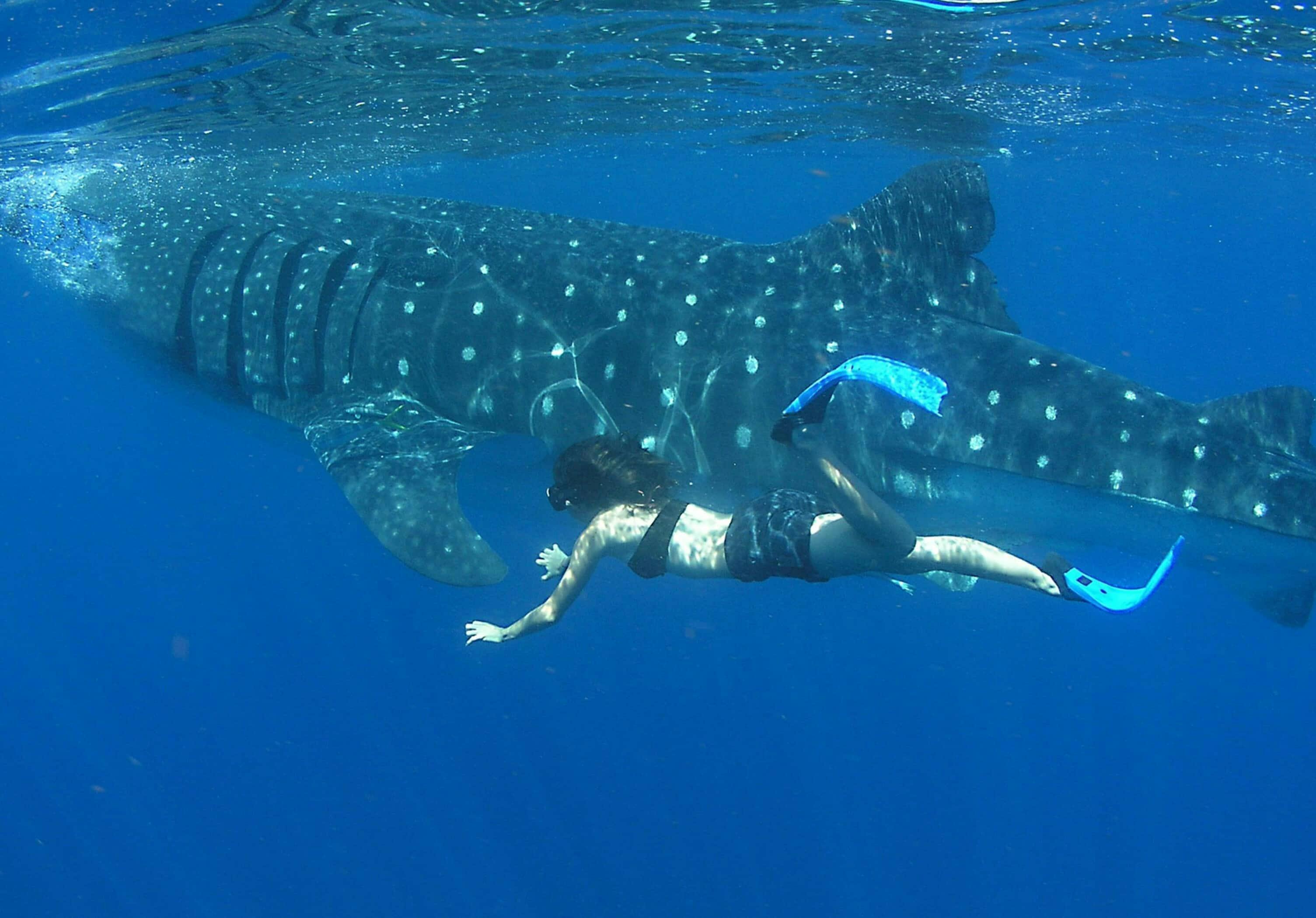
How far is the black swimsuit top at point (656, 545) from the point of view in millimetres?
4941

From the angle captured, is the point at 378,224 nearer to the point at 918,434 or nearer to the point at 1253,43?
the point at 918,434

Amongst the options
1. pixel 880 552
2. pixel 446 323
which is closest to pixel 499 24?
pixel 446 323

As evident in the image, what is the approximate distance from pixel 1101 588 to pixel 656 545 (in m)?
2.46

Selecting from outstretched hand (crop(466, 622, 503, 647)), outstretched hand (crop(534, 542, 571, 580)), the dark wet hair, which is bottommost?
outstretched hand (crop(466, 622, 503, 647))

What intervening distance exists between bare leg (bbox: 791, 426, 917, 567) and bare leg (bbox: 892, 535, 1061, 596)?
39cm

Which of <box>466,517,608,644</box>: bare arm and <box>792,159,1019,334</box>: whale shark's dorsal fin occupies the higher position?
<box>792,159,1019,334</box>: whale shark's dorsal fin

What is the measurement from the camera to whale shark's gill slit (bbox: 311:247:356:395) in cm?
709

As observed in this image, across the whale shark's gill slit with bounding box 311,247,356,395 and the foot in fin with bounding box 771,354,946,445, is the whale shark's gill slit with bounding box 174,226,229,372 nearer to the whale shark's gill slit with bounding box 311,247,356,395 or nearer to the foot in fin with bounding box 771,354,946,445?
the whale shark's gill slit with bounding box 311,247,356,395

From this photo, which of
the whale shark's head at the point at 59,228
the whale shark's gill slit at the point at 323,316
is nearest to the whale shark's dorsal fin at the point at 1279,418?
the whale shark's gill slit at the point at 323,316

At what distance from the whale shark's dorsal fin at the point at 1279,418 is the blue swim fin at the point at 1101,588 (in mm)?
1308

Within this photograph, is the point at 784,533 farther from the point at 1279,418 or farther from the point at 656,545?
the point at 1279,418

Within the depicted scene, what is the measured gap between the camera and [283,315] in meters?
7.30

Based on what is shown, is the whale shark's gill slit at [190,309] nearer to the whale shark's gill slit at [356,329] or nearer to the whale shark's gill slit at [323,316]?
the whale shark's gill slit at [323,316]

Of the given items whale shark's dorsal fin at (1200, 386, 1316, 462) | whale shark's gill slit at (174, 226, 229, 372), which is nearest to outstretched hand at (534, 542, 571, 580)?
whale shark's dorsal fin at (1200, 386, 1316, 462)
